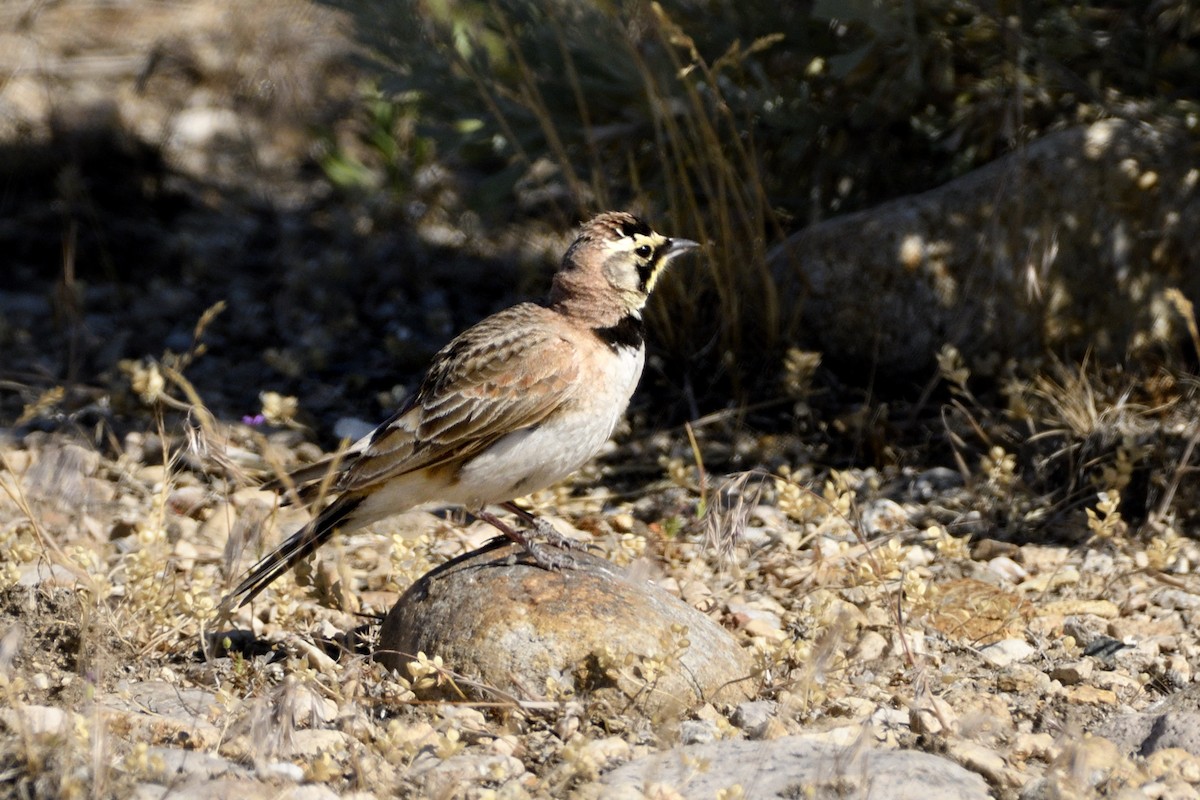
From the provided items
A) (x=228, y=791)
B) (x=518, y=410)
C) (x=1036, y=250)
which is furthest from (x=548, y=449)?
(x=1036, y=250)

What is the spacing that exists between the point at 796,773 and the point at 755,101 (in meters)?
4.16

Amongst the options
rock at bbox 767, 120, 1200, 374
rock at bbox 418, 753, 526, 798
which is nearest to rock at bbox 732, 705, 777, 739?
rock at bbox 418, 753, 526, 798

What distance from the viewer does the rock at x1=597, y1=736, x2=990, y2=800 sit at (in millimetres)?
3457

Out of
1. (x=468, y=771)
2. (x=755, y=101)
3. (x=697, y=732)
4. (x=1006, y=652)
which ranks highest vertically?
(x=755, y=101)

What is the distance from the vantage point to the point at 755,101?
702 cm

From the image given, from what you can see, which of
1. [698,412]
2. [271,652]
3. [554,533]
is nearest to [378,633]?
[271,652]

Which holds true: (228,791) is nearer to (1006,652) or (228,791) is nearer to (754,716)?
(754,716)

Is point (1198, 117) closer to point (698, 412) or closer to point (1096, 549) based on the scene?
point (1096, 549)

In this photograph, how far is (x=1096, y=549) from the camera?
5.60 meters

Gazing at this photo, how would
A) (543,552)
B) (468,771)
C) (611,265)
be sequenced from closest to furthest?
(468,771)
(543,552)
(611,265)

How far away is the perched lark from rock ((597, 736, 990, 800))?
0.97 metres

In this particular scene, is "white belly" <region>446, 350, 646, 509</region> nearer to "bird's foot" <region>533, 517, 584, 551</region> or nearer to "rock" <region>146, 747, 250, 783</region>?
"bird's foot" <region>533, 517, 584, 551</region>

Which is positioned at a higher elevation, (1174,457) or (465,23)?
(465,23)

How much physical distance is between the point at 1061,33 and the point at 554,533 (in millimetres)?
3664
